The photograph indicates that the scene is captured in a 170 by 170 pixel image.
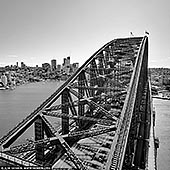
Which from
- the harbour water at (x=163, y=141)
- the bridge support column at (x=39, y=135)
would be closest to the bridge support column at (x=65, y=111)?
the bridge support column at (x=39, y=135)

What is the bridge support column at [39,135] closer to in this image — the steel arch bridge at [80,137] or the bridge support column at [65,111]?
the steel arch bridge at [80,137]

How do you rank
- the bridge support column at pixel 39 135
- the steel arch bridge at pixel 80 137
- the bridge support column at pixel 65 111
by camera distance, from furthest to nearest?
the bridge support column at pixel 65 111
the bridge support column at pixel 39 135
the steel arch bridge at pixel 80 137

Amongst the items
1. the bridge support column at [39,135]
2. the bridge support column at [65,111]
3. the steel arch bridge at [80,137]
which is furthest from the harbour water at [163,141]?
the bridge support column at [39,135]

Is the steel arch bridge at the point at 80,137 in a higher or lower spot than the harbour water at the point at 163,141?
higher

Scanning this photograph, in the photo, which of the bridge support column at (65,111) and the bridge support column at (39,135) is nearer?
the bridge support column at (39,135)

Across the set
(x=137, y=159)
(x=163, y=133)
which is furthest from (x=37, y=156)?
(x=163, y=133)

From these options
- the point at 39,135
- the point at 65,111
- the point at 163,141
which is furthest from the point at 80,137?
the point at 163,141

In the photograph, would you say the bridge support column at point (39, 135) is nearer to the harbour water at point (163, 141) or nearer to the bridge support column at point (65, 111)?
the bridge support column at point (65, 111)

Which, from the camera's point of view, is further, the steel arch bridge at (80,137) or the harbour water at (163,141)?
the harbour water at (163,141)

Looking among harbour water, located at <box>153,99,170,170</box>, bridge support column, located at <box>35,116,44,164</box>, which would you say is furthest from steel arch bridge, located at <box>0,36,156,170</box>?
harbour water, located at <box>153,99,170,170</box>

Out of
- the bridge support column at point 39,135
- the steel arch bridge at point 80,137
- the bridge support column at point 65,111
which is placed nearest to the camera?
the steel arch bridge at point 80,137

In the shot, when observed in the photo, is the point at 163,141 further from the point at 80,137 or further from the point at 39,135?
the point at 39,135

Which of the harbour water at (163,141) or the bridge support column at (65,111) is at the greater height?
the bridge support column at (65,111)

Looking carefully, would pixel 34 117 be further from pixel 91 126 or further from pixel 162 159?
pixel 162 159
